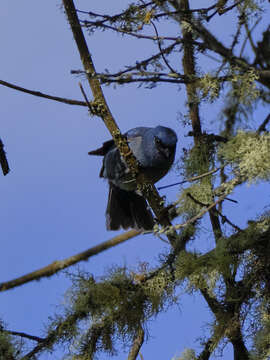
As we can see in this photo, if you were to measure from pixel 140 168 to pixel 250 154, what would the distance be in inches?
44.4

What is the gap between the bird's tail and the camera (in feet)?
14.5

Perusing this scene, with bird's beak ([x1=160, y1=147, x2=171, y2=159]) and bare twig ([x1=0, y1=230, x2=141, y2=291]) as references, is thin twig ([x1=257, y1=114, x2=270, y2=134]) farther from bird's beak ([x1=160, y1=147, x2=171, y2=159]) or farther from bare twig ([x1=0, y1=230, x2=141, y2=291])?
bird's beak ([x1=160, y1=147, x2=171, y2=159])

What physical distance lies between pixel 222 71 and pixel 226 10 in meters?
0.54

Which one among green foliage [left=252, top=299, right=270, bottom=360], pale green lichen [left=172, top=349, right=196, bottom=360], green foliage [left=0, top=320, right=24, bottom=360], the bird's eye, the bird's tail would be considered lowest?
green foliage [left=252, top=299, right=270, bottom=360]

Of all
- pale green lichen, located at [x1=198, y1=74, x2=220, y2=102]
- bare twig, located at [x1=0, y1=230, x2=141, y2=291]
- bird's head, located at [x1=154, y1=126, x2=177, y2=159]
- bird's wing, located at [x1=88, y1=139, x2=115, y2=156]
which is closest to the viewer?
pale green lichen, located at [x1=198, y1=74, x2=220, y2=102]

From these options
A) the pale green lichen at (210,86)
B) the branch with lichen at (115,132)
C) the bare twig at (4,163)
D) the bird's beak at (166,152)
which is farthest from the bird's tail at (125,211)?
the pale green lichen at (210,86)

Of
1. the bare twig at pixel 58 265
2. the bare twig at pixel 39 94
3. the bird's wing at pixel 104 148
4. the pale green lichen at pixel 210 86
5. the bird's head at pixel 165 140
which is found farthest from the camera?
the bird's wing at pixel 104 148

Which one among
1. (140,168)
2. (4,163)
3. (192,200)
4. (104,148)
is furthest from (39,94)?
(104,148)

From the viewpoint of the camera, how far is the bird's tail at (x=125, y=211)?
442cm

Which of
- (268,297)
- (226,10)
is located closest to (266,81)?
(226,10)

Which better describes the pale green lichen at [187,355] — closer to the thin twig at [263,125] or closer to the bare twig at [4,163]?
the thin twig at [263,125]

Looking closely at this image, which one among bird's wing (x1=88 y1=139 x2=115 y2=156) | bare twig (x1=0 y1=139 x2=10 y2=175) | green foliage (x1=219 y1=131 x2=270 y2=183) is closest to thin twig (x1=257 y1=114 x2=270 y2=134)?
green foliage (x1=219 y1=131 x2=270 y2=183)

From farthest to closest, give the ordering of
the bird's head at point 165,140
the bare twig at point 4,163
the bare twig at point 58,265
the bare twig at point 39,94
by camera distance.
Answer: the bird's head at point 165,140 → the bare twig at point 4,163 → the bare twig at point 39,94 → the bare twig at point 58,265

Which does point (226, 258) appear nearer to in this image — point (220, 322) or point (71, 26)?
point (220, 322)
